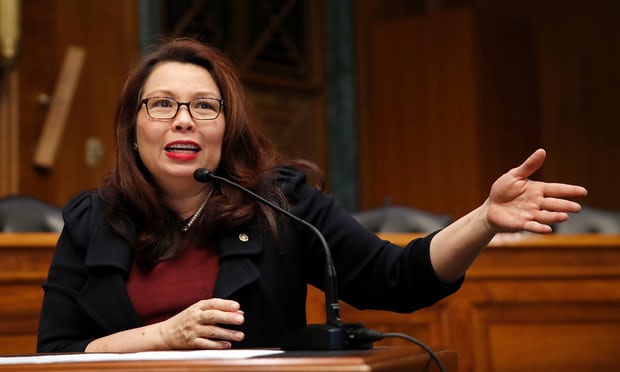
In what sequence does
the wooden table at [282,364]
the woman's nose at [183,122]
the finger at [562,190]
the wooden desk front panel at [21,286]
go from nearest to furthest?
the wooden table at [282,364] < the finger at [562,190] < the woman's nose at [183,122] < the wooden desk front panel at [21,286]

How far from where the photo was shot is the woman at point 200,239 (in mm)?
2047

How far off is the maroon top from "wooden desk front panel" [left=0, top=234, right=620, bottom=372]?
38.6 inches

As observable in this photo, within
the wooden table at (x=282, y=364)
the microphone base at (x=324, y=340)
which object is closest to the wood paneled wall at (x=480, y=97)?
the microphone base at (x=324, y=340)

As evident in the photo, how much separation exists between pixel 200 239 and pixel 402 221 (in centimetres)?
142

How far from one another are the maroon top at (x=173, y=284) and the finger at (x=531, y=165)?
67cm

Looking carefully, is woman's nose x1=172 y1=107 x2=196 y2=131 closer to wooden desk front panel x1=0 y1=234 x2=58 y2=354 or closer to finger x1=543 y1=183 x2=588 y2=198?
finger x1=543 y1=183 x2=588 y2=198

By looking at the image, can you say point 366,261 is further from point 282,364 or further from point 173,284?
point 282,364

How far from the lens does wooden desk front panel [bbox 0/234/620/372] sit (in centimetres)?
308

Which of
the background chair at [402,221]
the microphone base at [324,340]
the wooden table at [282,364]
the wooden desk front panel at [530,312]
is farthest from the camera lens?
the background chair at [402,221]

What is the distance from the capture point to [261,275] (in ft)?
6.83

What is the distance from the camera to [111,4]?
5695 mm

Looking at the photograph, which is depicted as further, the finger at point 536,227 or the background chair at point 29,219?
the background chair at point 29,219

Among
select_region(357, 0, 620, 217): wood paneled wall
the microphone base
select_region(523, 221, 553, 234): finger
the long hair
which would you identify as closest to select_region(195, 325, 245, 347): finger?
the microphone base

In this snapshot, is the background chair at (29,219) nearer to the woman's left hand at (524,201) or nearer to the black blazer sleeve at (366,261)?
the black blazer sleeve at (366,261)
